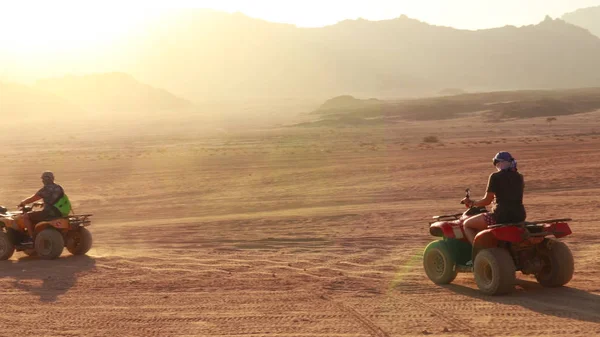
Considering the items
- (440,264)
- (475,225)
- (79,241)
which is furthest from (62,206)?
(475,225)

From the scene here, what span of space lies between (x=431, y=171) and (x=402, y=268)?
15.8 metres

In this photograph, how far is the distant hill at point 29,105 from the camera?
472 feet

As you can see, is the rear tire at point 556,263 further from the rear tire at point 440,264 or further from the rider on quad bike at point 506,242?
the rear tire at point 440,264

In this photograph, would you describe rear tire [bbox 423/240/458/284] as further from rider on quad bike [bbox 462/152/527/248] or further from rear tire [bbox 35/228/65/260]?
rear tire [bbox 35/228/65/260]

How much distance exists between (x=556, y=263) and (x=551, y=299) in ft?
1.64

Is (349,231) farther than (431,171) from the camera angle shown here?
No

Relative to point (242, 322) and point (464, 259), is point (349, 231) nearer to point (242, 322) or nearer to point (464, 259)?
point (464, 259)

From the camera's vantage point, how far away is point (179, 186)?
2686 cm

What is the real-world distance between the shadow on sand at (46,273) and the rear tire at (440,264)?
4861mm

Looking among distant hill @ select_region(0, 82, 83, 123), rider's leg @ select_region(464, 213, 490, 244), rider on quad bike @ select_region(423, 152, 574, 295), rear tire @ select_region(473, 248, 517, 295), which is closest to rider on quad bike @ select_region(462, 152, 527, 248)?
rider on quad bike @ select_region(423, 152, 574, 295)

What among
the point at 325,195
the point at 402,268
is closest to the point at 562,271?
the point at 402,268

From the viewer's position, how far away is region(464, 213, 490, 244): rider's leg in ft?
30.2

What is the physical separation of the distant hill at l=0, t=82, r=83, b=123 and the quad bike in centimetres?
13894

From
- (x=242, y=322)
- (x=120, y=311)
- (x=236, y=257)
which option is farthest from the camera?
(x=236, y=257)
